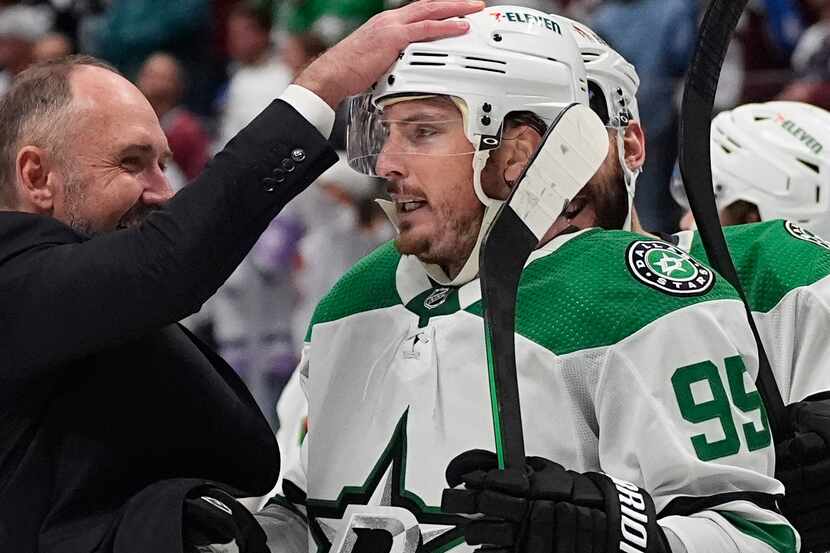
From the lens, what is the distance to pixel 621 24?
6164mm

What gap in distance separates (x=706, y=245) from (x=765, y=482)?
1.44 feet

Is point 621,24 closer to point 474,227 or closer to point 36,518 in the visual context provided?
point 474,227

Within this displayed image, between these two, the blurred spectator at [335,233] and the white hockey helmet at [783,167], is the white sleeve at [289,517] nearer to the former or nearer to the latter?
the white hockey helmet at [783,167]

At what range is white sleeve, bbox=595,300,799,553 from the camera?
6.27 feet

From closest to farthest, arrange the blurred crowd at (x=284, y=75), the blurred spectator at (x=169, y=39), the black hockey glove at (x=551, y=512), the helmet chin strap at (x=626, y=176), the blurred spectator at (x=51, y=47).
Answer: the black hockey glove at (x=551, y=512) < the helmet chin strap at (x=626, y=176) < the blurred crowd at (x=284, y=75) < the blurred spectator at (x=51, y=47) < the blurred spectator at (x=169, y=39)

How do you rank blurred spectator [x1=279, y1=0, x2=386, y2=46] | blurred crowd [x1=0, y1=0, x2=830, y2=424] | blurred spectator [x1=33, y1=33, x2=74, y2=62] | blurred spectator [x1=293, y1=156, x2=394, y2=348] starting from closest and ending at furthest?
blurred crowd [x1=0, y1=0, x2=830, y2=424] → blurred spectator [x1=293, y1=156, x2=394, y2=348] → blurred spectator [x1=279, y1=0, x2=386, y2=46] → blurred spectator [x1=33, y1=33, x2=74, y2=62]

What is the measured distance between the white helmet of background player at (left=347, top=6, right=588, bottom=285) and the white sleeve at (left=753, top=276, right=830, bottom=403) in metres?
0.52

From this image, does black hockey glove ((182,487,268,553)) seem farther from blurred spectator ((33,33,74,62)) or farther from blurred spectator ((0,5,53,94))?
blurred spectator ((0,5,53,94))

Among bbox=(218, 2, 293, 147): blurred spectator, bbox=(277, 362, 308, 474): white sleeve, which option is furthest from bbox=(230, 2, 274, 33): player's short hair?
bbox=(277, 362, 308, 474): white sleeve

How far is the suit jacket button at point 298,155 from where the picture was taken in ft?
6.79

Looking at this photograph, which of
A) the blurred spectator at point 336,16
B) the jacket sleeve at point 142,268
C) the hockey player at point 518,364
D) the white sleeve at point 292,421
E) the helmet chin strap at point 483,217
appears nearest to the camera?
the hockey player at point 518,364

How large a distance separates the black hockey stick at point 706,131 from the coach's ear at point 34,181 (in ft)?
3.16

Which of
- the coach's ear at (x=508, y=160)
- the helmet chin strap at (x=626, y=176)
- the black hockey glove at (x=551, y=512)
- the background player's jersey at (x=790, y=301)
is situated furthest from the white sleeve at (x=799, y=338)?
the black hockey glove at (x=551, y=512)

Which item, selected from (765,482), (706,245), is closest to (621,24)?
(706,245)
